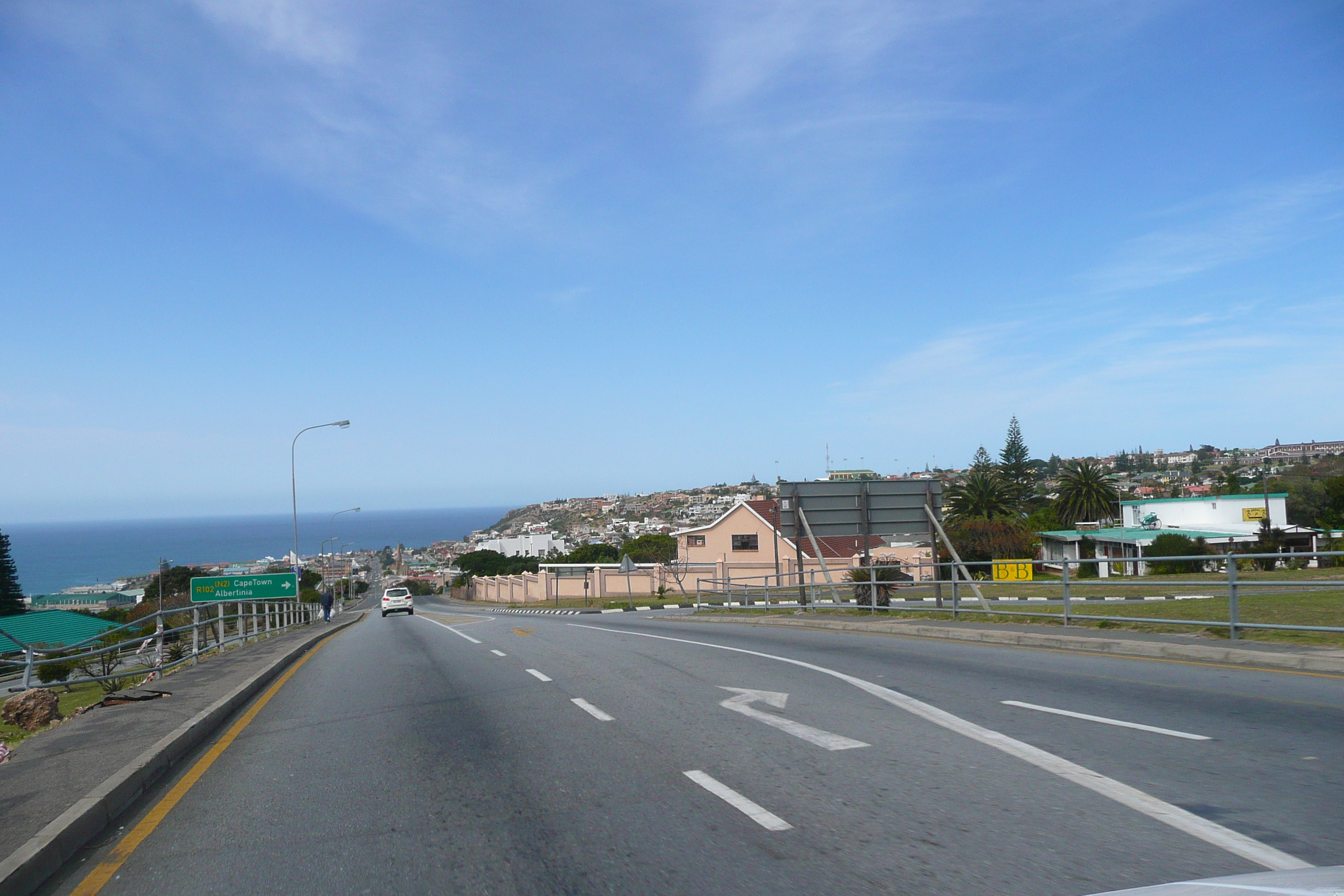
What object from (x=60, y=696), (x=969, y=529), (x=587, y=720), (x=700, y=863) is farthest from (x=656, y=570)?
(x=700, y=863)

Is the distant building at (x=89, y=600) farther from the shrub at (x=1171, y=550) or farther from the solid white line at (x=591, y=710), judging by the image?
the solid white line at (x=591, y=710)

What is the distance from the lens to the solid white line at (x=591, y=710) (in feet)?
31.0

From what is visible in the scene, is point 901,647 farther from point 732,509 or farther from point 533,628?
point 732,509

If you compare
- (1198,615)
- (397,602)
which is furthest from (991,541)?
(1198,615)

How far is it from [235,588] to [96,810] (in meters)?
23.7

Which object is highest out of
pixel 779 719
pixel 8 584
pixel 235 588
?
pixel 235 588

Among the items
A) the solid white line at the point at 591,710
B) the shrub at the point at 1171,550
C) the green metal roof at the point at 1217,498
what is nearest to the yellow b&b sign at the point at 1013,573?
the shrub at the point at 1171,550

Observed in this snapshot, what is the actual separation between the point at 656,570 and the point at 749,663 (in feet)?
180

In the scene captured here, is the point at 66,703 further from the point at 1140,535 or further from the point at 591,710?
the point at 1140,535

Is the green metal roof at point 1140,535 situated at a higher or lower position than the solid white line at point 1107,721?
lower

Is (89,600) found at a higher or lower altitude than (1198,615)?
lower

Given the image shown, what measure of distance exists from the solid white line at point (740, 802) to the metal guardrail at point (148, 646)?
949 centimetres

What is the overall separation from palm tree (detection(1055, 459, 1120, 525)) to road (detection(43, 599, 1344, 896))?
83.4 meters

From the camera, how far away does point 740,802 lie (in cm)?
608
